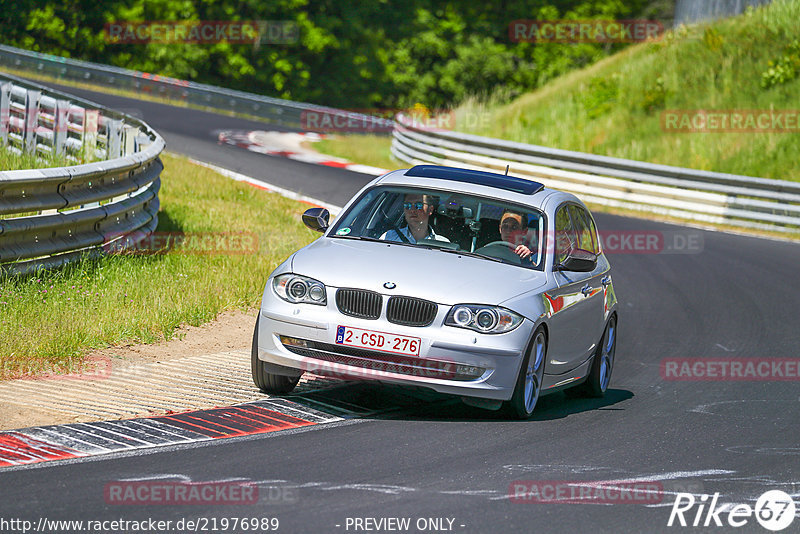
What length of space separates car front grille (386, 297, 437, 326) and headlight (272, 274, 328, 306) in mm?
450

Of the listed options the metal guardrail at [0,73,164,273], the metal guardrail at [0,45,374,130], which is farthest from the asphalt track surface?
the metal guardrail at [0,45,374,130]

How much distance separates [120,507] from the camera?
563 centimetres

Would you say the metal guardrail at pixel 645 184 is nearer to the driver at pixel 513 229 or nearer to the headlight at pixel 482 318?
the driver at pixel 513 229

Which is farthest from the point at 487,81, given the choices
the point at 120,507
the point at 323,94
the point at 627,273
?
the point at 120,507

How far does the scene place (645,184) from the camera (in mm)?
25203

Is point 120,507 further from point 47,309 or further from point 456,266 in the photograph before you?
point 47,309

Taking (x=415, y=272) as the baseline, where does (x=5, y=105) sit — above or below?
below

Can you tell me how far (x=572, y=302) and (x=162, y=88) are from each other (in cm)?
3462

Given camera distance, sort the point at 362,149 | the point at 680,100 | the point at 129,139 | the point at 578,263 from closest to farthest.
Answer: the point at 578,263 < the point at 129,139 < the point at 680,100 < the point at 362,149

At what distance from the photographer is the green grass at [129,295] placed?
29.7 feet
